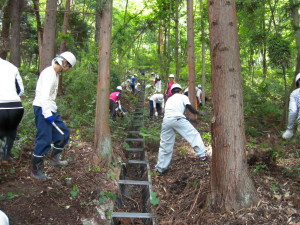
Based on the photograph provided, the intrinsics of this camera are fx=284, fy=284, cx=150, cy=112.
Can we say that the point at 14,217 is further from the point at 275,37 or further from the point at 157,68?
the point at 157,68

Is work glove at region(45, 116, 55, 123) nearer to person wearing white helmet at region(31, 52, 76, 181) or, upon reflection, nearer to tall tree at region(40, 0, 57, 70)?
person wearing white helmet at region(31, 52, 76, 181)

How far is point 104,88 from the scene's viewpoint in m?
6.64

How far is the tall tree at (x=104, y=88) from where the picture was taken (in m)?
6.56

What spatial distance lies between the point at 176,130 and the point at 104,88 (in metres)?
1.94

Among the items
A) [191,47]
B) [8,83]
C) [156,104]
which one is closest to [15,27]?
[156,104]

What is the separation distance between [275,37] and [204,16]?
172 inches

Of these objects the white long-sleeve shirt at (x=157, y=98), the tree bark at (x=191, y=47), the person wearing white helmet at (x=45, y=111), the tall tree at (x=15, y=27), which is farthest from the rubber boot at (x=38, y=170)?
the tall tree at (x=15, y=27)

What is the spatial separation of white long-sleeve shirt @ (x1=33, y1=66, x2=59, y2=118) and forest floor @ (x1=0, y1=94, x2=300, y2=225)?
132 centimetres

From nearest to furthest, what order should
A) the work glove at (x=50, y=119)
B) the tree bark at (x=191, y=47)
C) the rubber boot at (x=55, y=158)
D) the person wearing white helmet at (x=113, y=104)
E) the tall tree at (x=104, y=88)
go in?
1. the work glove at (x=50, y=119)
2. the rubber boot at (x=55, y=158)
3. the tall tree at (x=104, y=88)
4. the tree bark at (x=191, y=47)
5. the person wearing white helmet at (x=113, y=104)

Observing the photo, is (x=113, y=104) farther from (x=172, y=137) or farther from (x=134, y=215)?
(x=134, y=215)

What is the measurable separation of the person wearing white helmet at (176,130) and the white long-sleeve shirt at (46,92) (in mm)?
2665

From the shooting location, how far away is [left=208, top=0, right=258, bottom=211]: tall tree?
3967 mm

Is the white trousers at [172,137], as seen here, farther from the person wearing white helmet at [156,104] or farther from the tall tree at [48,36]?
the person wearing white helmet at [156,104]

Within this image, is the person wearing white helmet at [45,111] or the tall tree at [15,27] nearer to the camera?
the person wearing white helmet at [45,111]
